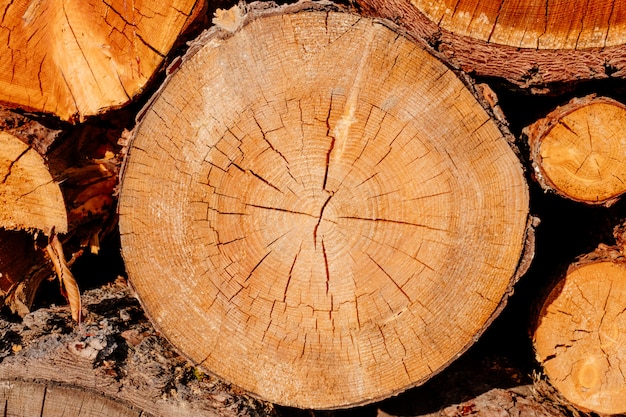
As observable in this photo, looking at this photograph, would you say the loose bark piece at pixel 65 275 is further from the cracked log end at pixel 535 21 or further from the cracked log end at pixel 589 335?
the cracked log end at pixel 589 335

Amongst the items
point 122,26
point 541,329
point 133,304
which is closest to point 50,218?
point 133,304

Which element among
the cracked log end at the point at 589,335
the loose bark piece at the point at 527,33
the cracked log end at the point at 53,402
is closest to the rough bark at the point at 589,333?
the cracked log end at the point at 589,335

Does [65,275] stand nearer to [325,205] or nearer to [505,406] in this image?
[325,205]

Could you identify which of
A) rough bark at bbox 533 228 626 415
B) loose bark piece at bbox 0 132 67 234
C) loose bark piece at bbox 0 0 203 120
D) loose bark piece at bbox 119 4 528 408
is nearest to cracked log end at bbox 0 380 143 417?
loose bark piece at bbox 119 4 528 408

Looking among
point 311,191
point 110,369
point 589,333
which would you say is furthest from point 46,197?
point 589,333

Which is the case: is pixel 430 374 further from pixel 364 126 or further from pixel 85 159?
pixel 85 159

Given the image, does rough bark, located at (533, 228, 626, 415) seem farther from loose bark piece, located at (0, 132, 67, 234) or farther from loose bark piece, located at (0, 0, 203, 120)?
loose bark piece, located at (0, 132, 67, 234)
